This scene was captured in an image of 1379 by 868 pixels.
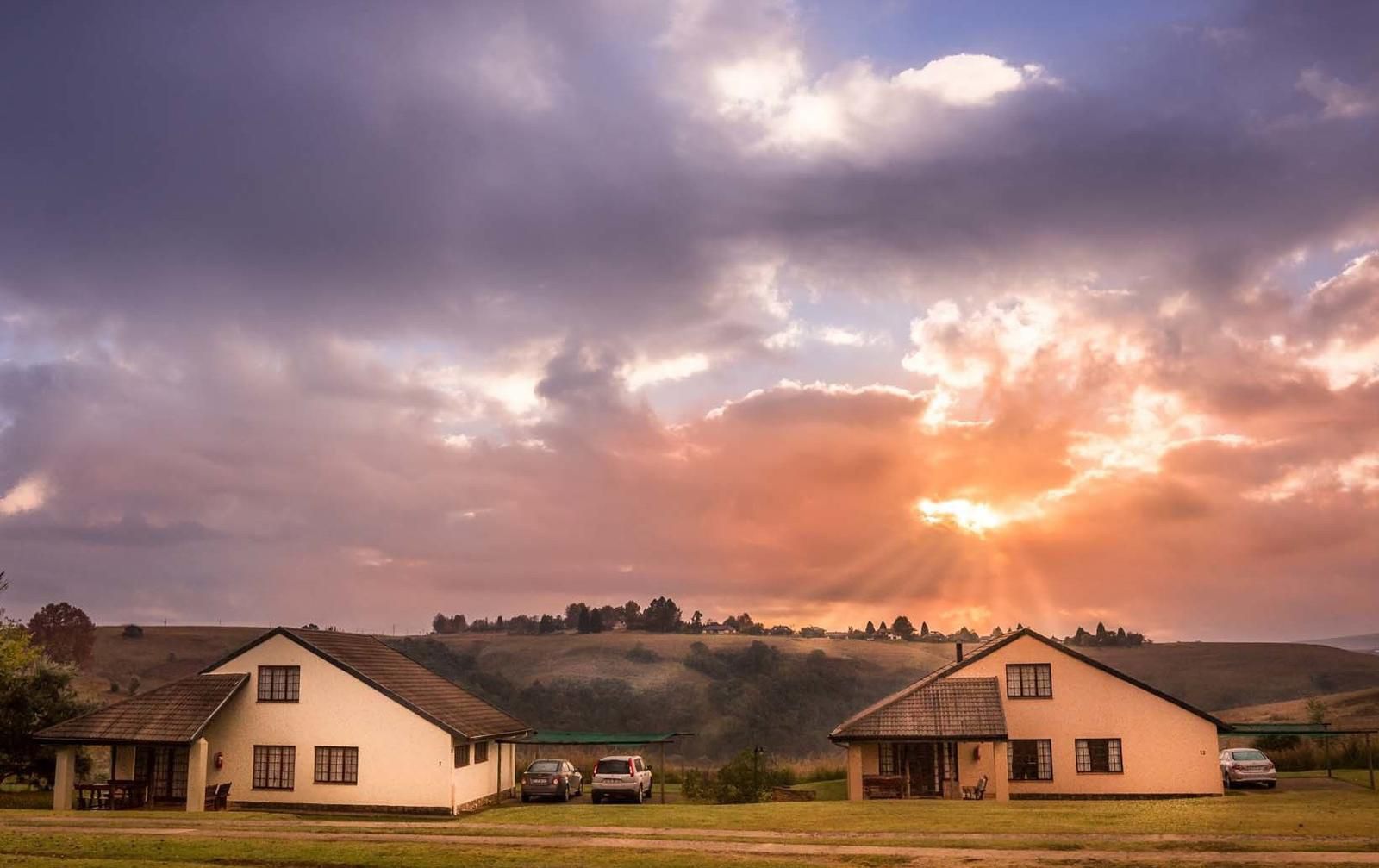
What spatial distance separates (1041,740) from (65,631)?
137127 millimetres

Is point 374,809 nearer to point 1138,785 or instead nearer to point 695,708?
point 1138,785

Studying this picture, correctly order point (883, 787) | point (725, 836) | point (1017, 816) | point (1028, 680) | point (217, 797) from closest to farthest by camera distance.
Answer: point (725, 836) < point (1017, 816) < point (217, 797) < point (883, 787) < point (1028, 680)

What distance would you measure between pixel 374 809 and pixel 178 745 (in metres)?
7.61

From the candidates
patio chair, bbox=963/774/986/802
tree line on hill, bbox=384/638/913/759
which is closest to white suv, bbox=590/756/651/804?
patio chair, bbox=963/774/986/802

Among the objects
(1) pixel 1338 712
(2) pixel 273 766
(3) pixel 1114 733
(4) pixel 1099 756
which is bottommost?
(1) pixel 1338 712

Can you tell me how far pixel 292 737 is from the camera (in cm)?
4297

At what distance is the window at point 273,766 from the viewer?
42781 mm

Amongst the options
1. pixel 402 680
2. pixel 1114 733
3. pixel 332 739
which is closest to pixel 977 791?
pixel 1114 733

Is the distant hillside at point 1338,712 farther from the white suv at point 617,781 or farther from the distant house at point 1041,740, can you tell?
the white suv at point 617,781

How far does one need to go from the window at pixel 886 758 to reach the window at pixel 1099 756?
7692mm

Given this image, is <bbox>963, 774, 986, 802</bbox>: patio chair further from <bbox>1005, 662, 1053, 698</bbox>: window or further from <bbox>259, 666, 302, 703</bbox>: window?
<bbox>259, 666, 302, 703</bbox>: window

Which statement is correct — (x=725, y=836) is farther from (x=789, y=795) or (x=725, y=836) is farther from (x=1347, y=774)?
(x=1347, y=774)

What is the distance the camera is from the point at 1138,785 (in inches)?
1834

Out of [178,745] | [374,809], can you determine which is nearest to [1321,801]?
[374,809]
